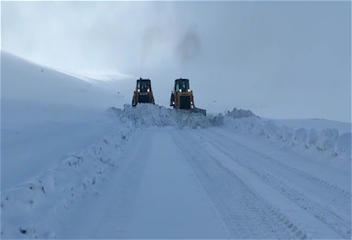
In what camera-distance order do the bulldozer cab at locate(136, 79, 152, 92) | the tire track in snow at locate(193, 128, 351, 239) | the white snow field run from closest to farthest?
the white snow field, the tire track in snow at locate(193, 128, 351, 239), the bulldozer cab at locate(136, 79, 152, 92)

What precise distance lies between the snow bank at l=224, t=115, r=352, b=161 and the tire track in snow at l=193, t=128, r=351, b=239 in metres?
1.57

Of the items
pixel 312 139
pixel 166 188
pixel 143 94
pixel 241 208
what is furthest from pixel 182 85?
pixel 241 208

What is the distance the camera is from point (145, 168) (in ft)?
29.4

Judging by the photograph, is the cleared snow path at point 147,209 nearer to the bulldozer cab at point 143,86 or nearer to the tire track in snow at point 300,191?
the tire track in snow at point 300,191

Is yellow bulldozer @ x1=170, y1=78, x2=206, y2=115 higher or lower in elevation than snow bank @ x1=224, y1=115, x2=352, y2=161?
higher

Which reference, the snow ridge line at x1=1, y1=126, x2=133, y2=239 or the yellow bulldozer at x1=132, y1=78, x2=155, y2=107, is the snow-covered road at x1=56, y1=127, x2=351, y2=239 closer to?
the snow ridge line at x1=1, y1=126, x2=133, y2=239

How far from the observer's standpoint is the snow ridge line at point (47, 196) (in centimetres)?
455

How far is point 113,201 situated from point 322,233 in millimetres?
3187

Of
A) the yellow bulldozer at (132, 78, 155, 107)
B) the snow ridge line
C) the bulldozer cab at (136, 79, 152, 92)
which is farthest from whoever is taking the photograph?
the bulldozer cab at (136, 79, 152, 92)

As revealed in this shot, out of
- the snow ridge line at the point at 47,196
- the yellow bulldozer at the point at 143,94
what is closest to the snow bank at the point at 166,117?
the yellow bulldozer at the point at 143,94

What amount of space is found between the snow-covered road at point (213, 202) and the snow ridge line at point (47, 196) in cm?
20

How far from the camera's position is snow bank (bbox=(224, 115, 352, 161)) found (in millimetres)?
10492

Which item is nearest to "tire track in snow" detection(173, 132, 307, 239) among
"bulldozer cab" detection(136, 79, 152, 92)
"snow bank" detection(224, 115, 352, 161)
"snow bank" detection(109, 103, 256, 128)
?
"snow bank" detection(224, 115, 352, 161)

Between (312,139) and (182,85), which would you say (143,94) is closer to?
(182,85)
